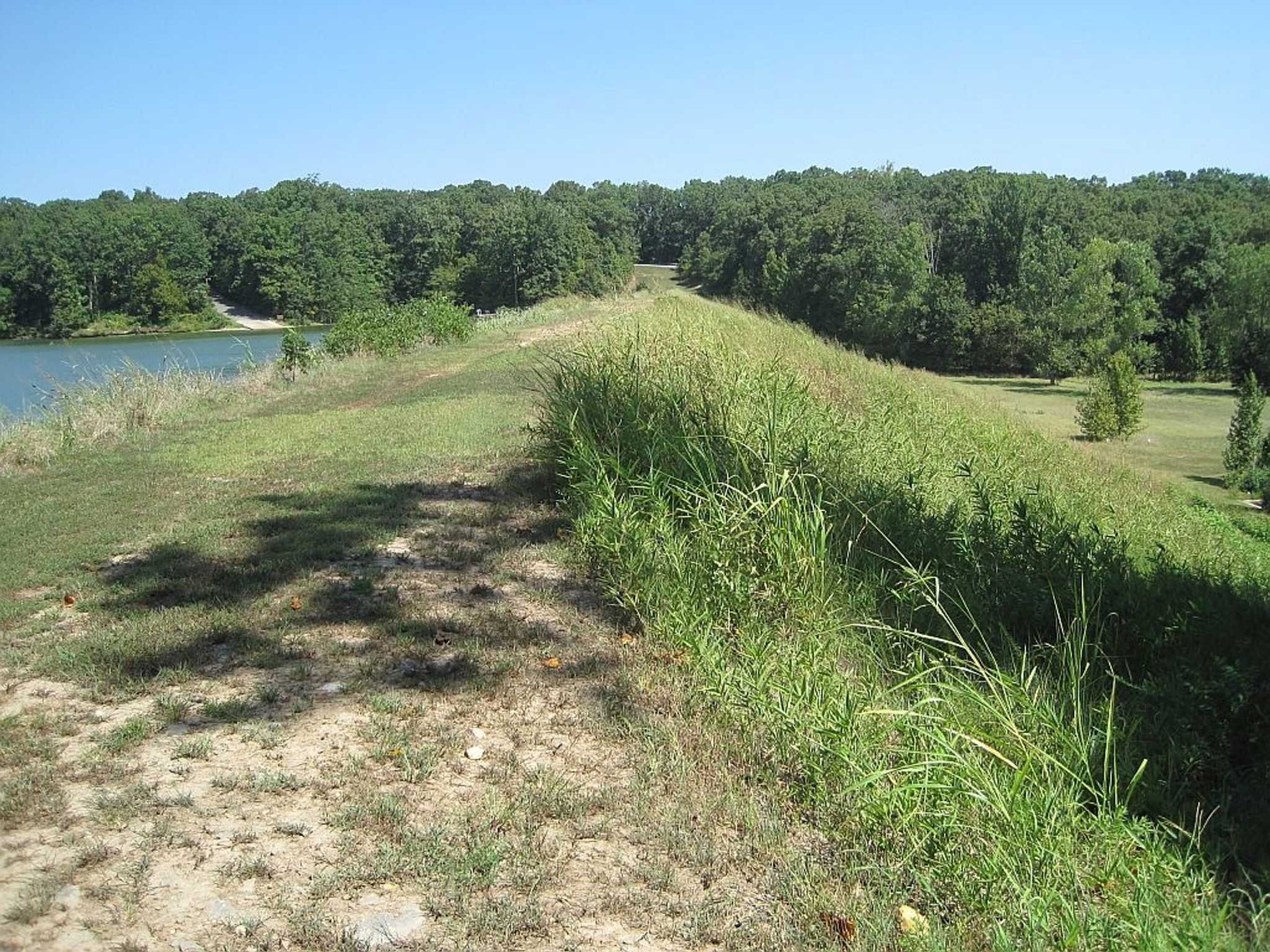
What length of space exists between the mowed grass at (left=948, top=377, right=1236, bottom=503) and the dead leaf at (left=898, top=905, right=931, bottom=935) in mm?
14423

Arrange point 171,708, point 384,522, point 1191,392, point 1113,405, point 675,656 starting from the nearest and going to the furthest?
point 171,708
point 675,656
point 384,522
point 1113,405
point 1191,392

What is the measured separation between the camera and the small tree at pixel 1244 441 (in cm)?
2497

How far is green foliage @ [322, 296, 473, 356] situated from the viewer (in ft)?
75.8

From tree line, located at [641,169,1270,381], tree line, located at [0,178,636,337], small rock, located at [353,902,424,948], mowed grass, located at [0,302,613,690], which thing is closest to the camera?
small rock, located at [353,902,424,948]

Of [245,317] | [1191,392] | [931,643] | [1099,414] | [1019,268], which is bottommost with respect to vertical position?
[1191,392]

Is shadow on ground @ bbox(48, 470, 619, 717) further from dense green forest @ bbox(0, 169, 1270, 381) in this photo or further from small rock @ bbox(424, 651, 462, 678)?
dense green forest @ bbox(0, 169, 1270, 381)

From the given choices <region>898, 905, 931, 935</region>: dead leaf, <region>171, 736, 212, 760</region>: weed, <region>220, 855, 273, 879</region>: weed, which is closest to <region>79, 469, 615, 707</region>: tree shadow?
<region>171, 736, 212, 760</region>: weed

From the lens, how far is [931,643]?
4680mm

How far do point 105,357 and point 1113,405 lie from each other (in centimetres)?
3107

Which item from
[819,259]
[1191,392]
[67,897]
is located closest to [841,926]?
[67,897]

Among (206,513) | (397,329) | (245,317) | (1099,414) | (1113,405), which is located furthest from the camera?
(245,317)

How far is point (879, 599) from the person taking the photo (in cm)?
521

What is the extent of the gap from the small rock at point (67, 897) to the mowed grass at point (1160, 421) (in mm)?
15499

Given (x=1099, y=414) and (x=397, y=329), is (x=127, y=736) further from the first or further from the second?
(x=1099, y=414)
